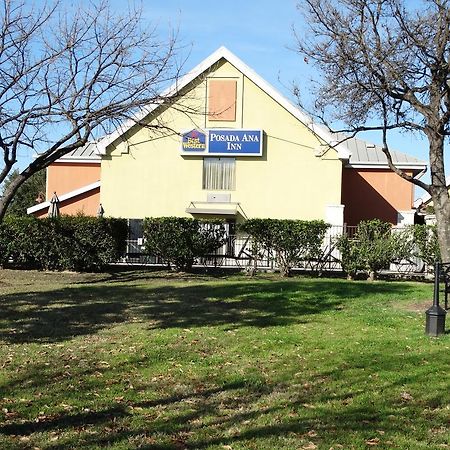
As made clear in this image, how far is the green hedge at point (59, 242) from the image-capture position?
19344mm

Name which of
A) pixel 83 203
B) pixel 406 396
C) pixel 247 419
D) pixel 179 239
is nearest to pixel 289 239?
pixel 179 239

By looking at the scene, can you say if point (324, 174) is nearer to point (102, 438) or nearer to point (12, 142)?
point (12, 142)

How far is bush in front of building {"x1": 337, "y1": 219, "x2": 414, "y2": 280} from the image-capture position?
59.7 ft

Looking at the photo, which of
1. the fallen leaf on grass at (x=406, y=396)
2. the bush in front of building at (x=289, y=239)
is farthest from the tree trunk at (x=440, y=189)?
the bush in front of building at (x=289, y=239)

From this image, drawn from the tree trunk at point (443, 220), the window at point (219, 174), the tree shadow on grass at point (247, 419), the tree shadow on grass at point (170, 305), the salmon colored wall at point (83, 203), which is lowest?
the tree shadow on grass at point (247, 419)

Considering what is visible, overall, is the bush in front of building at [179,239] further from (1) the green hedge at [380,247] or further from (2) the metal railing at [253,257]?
(1) the green hedge at [380,247]

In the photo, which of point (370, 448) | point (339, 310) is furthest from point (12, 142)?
point (370, 448)

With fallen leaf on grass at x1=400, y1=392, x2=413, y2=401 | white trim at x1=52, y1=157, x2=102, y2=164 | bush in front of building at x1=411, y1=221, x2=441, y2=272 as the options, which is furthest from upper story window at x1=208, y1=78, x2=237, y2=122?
fallen leaf on grass at x1=400, y1=392, x2=413, y2=401

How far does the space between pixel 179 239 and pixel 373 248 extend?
5.87 metres

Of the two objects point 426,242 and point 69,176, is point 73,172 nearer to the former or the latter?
point 69,176

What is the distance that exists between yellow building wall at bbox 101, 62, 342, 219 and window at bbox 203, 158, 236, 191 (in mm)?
239

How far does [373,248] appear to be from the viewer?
1817 centimetres

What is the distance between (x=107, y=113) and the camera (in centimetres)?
1344

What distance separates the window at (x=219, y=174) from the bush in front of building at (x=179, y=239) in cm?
590
